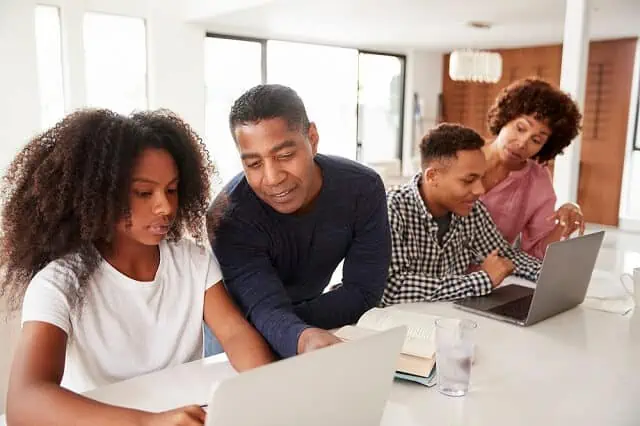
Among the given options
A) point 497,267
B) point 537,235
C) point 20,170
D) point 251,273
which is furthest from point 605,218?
point 20,170

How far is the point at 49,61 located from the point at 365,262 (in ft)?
13.6

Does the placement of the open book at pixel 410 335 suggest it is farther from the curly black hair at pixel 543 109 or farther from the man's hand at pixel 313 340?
the curly black hair at pixel 543 109

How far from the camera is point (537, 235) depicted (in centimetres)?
206

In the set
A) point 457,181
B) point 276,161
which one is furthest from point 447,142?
point 276,161

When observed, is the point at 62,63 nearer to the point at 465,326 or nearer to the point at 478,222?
the point at 478,222

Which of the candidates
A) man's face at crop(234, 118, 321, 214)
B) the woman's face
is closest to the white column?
the woman's face

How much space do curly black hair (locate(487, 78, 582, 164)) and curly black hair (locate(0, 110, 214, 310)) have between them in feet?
4.58

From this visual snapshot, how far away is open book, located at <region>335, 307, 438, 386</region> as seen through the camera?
3.47 feet

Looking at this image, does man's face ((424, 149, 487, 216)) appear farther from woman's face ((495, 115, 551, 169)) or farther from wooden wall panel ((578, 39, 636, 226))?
wooden wall panel ((578, 39, 636, 226))

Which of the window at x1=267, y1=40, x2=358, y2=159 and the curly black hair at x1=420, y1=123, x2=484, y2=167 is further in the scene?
the window at x1=267, y1=40, x2=358, y2=159

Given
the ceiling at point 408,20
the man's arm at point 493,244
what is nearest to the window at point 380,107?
the ceiling at point 408,20

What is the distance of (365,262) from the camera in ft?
4.88

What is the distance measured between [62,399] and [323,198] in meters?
0.76

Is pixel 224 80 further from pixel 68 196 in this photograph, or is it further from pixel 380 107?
pixel 68 196
